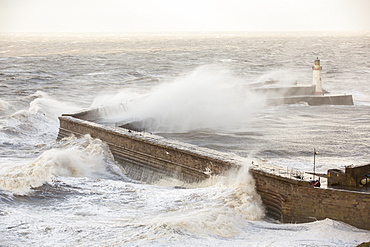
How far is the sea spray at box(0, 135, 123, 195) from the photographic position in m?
15.4

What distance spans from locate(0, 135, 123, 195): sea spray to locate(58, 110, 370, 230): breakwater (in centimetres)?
46

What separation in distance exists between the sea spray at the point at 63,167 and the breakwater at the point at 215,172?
1.51 ft

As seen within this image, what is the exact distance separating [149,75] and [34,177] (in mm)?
37130

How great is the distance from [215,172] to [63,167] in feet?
16.9

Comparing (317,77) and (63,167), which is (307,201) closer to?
(63,167)

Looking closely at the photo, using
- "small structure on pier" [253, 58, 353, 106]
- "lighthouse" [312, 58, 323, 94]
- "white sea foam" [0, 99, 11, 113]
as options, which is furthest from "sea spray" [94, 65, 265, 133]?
"white sea foam" [0, 99, 11, 113]

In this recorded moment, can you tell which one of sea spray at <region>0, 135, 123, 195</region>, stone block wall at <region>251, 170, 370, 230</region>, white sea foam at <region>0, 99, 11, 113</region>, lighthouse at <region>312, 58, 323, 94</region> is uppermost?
lighthouse at <region>312, 58, 323, 94</region>

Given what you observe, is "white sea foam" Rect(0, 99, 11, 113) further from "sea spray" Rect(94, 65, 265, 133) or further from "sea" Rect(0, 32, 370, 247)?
"sea spray" Rect(94, 65, 265, 133)

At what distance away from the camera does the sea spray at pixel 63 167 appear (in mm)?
15391

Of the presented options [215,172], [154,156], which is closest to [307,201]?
[215,172]

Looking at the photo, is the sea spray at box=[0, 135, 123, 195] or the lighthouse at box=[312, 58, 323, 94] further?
the lighthouse at box=[312, 58, 323, 94]

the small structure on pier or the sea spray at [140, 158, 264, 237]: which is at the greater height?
the small structure on pier

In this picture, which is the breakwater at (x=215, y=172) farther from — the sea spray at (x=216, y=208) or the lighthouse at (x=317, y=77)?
the lighthouse at (x=317, y=77)

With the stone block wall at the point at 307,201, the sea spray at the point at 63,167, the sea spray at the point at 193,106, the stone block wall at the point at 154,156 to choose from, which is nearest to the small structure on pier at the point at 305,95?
the sea spray at the point at 193,106
